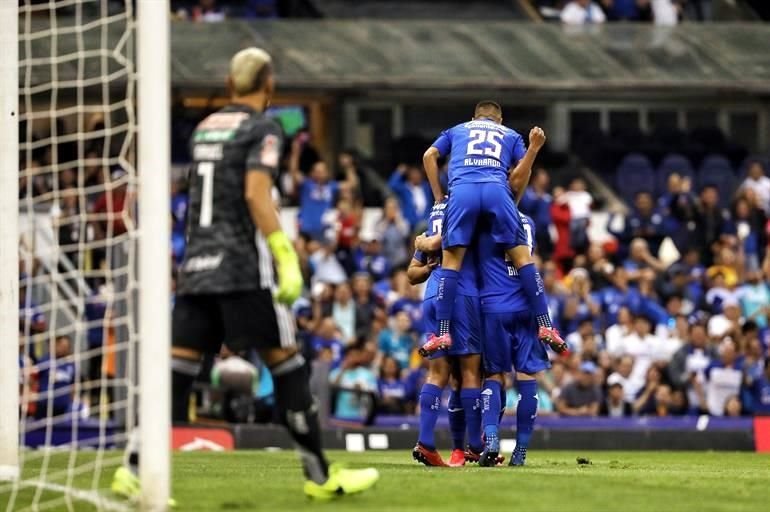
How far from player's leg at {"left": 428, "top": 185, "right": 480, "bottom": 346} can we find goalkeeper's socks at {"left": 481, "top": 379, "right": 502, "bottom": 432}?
48 cm

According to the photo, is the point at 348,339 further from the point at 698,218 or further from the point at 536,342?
the point at 536,342

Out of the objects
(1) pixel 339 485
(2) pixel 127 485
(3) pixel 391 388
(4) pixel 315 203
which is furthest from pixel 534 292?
(4) pixel 315 203

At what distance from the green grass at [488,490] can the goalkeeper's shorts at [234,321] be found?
897 millimetres

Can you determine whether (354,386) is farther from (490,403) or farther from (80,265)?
(490,403)

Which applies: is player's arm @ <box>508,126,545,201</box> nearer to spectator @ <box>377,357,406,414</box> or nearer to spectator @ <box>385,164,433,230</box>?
spectator @ <box>377,357,406,414</box>

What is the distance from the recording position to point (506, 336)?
14.1 m

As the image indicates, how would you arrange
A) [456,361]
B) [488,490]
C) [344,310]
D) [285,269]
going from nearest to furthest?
[285,269], [488,490], [456,361], [344,310]

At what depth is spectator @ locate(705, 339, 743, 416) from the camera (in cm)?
2509

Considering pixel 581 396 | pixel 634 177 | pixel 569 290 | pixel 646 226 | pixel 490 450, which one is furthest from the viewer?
pixel 634 177

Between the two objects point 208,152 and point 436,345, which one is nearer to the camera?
point 208,152

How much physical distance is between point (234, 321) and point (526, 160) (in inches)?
185

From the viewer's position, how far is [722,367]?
2517 cm

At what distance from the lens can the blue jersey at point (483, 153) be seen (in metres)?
13.9

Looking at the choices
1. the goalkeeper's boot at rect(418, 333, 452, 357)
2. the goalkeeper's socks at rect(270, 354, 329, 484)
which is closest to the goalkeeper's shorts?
the goalkeeper's socks at rect(270, 354, 329, 484)
